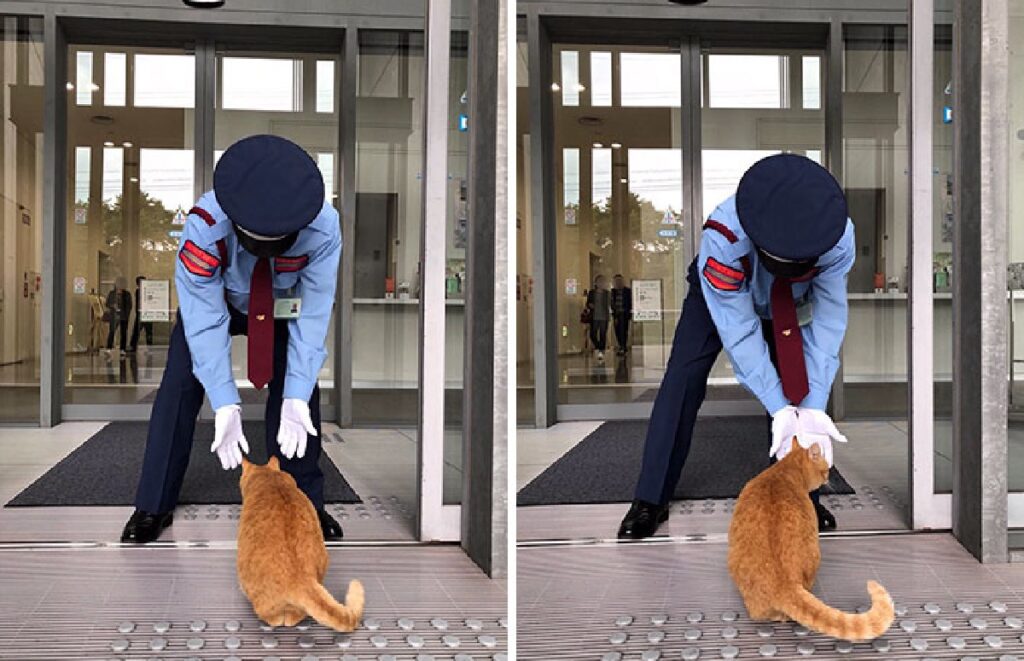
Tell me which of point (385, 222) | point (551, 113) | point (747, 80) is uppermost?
point (747, 80)

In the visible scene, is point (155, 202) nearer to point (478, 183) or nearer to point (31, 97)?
point (31, 97)

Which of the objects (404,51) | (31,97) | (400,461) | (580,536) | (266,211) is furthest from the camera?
(31,97)

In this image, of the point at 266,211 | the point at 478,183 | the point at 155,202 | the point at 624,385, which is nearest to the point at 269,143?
the point at 266,211

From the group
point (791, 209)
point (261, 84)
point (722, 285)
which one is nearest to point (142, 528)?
point (722, 285)

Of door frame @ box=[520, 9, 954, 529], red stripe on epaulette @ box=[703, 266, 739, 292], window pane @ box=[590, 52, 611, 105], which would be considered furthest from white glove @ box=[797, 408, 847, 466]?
window pane @ box=[590, 52, 611, 105]

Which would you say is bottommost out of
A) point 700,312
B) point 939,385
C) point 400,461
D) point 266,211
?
point 400,461

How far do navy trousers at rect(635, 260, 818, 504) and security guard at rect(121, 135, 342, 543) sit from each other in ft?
3.62

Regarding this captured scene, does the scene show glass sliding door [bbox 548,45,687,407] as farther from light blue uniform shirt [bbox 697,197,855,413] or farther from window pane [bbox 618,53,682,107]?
light blue uniform shirt [bbox 697,197,855,413]

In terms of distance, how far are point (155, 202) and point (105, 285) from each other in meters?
0.61

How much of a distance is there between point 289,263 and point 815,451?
162 centimetres

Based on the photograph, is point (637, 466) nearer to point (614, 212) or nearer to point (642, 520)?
point (642, 520)

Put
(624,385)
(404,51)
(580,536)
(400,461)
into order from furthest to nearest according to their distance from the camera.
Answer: (624,385), (404,51), (400,461), (580,536)

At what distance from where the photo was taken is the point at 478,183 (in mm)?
2746

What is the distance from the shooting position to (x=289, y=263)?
8.68ft
